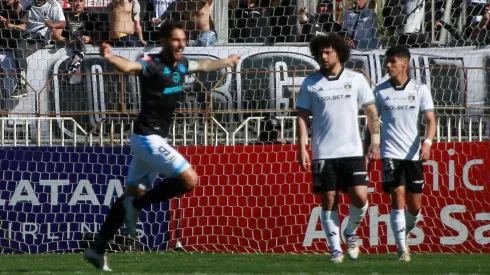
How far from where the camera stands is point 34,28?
15.5m

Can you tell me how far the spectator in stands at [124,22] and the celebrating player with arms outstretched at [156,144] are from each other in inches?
234

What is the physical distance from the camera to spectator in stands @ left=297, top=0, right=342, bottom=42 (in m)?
15.6

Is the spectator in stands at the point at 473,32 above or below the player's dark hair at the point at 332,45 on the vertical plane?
above

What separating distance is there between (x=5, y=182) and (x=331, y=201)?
465 centimetres

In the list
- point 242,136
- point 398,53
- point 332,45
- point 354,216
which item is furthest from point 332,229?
point 242,136

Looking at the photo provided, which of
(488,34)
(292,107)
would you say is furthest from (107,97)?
(488,34)

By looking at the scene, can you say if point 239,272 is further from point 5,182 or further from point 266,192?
point 5,182

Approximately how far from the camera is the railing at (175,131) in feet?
47.8

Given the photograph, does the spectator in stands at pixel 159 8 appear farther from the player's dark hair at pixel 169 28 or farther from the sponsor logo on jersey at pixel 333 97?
the player's dark hair at pixel 169 28

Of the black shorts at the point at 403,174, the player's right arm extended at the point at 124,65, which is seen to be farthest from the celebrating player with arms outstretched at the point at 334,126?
the player's right arm extended at the point at 124,65

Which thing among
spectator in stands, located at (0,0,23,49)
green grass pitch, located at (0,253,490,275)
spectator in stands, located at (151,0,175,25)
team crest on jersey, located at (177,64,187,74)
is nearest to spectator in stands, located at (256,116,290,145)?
spectator in stands, located at (151,0,175,25)

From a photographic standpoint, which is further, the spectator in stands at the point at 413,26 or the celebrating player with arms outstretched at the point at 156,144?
the spectator in stands at the point at 413,26

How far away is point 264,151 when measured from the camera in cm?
1313

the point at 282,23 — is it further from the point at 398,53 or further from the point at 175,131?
the point at 398,53
